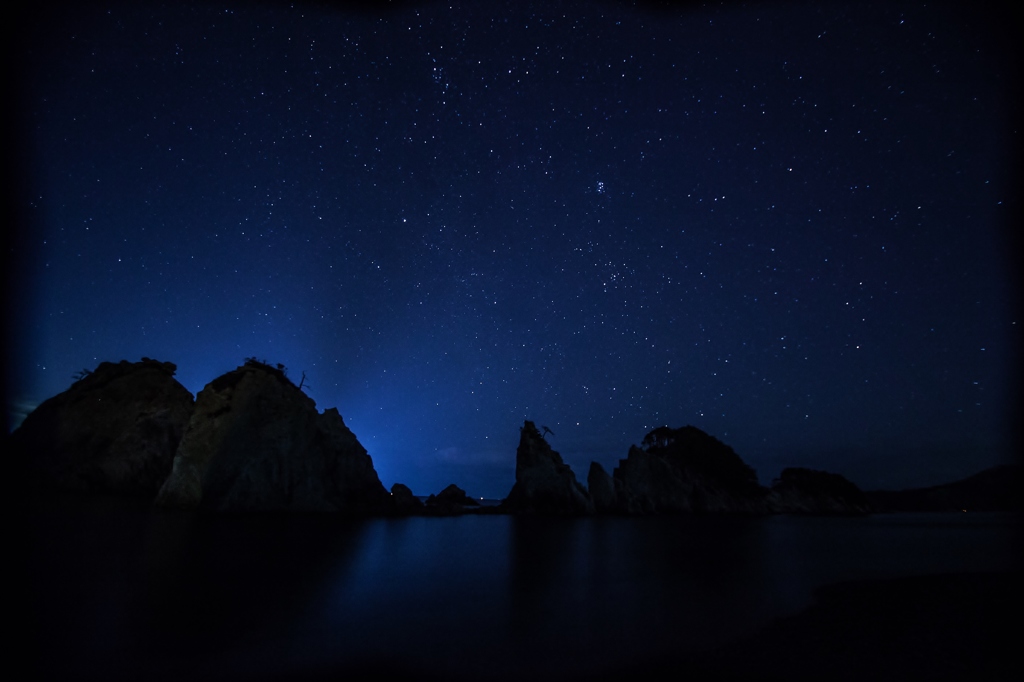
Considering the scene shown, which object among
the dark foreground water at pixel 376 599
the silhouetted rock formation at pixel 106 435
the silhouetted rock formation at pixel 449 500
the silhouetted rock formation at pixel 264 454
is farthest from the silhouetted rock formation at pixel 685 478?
Answer: the silhouetted rock formation at pixel 106 435

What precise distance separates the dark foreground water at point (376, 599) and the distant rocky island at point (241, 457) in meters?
11.7

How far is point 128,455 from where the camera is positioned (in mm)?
58812

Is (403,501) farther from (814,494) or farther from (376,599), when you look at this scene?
(814,494)

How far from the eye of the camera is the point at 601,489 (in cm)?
7612

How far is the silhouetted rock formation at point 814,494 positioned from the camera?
124375mm

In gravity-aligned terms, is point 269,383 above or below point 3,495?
above

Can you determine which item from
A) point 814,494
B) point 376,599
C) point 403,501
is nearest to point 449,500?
point 403,501

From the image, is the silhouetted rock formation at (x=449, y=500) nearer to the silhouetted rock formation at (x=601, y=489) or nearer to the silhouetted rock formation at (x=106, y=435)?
the silhouetted rock formation at (x=601, y=489)

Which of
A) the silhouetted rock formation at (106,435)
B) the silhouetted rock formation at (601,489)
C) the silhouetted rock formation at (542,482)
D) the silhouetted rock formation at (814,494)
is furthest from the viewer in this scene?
the silhouetted rock formation at (814,494)

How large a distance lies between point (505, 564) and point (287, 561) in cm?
1027

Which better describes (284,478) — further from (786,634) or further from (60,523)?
(786,634)

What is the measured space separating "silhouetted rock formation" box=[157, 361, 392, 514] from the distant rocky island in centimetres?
10

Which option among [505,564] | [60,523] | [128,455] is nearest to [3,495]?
[128,455]

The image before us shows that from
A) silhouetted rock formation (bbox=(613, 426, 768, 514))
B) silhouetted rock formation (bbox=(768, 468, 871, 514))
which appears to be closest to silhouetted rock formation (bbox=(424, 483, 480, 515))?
silhouetted rock formation (bbox=(613, 426, 768, 514))
